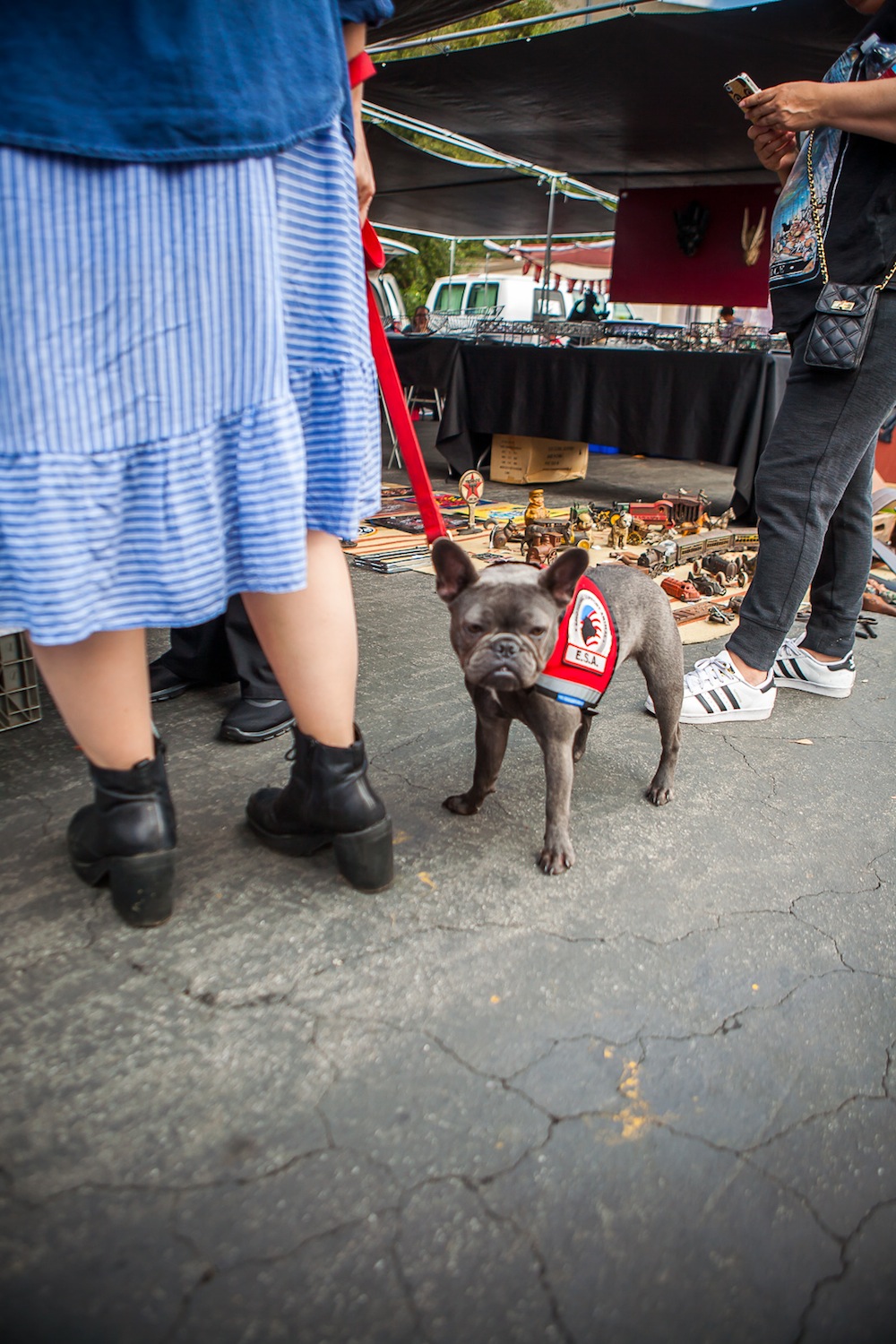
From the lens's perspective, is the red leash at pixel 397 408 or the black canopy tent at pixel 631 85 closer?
the red leash at pixel 397 408

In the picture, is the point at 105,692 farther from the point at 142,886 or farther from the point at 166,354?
the point at 166,354

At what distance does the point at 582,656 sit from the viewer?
6.04 ft

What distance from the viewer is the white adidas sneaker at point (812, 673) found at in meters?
3.01

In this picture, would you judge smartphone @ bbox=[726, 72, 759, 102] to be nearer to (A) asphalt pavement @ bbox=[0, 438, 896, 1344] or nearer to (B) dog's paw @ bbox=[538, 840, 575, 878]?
(A) asphalt pavement @ bbox=[0, 438, 896, 1344]

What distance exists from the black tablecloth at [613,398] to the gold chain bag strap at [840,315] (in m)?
3.39

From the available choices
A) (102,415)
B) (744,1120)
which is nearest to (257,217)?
(102,415)

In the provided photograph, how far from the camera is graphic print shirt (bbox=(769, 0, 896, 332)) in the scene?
7.75ft

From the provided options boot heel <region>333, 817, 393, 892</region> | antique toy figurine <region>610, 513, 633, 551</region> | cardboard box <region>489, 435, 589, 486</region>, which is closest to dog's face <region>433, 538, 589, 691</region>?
boot heel <region>333, 817, 393, 892</region>

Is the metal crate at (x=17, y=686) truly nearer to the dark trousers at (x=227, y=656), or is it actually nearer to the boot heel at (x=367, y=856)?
the dark trousers at (x=227, y=656)

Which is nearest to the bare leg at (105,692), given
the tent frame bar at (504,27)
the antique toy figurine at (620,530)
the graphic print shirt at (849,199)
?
the graphic print shirt at (849,199)

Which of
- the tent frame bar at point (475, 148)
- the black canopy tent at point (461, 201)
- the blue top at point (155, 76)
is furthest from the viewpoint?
the black canopy tent at point (461, 201)

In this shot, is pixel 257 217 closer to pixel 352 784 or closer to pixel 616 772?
pixel 352 784

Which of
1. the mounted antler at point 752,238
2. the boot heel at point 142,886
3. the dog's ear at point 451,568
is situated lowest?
the boot heel at point 142,886

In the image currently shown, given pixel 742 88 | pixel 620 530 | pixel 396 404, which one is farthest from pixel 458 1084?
pixel 620 530
